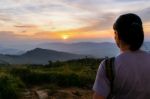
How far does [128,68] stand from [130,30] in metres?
0.32

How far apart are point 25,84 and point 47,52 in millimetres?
69155

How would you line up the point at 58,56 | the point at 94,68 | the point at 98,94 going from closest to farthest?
the point at 98,94
the point at 94,68
the point at 58,56

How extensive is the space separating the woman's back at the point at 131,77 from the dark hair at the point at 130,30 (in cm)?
11

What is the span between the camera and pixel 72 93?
13828 millimetres

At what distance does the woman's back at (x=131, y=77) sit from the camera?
3695 millimetres

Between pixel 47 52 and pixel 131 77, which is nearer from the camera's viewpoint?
pixel 131 77

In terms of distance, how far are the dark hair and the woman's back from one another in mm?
108

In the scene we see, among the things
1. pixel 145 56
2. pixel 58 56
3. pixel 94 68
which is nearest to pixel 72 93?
pixel 94 68

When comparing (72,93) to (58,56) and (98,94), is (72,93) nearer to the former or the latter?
(98,94)

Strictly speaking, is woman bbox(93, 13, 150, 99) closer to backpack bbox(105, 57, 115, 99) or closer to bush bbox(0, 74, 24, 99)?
backpack bbox(105, 57, 115, 99)

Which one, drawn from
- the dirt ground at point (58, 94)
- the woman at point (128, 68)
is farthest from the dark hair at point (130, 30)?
the dirt ground at point (58, 94)

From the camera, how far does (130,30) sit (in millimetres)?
3705

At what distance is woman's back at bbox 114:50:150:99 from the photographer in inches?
145

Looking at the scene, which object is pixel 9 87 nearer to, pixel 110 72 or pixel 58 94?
pixel 58 94
